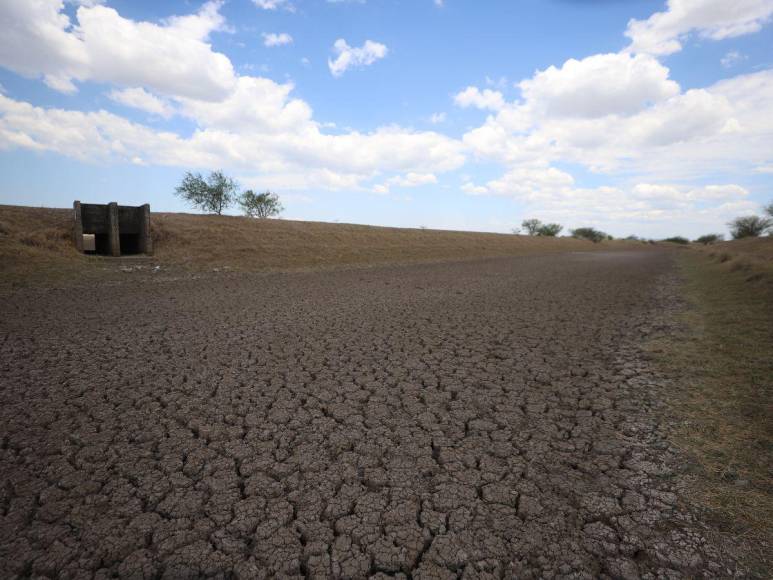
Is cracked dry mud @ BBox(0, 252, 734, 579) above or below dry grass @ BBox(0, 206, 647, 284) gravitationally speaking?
below

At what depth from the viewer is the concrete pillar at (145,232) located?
17.2 meters

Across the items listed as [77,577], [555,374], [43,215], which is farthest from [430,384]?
[43,215]

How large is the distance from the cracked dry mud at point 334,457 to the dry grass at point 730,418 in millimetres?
224

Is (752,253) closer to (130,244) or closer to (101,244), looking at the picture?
(130,244)

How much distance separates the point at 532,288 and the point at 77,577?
12.3 m

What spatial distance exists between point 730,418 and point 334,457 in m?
3.66

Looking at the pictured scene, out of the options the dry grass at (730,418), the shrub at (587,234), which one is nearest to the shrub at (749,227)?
the shrub at (587,234)

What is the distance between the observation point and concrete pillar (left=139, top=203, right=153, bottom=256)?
679 inches

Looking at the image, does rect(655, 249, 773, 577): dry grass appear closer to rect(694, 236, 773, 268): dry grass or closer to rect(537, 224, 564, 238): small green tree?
Result: rect(694, 236, 773, 268): dry grass

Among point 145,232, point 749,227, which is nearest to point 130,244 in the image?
point 145,232

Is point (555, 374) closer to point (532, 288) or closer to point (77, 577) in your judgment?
point (77, 577)

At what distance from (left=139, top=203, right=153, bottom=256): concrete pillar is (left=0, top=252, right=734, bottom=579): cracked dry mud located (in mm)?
11585

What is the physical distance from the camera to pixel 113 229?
55.0 feet

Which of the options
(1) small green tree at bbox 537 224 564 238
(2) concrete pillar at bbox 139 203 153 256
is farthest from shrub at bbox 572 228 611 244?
(2) concrete pillar at bbox 139 203 153 256
